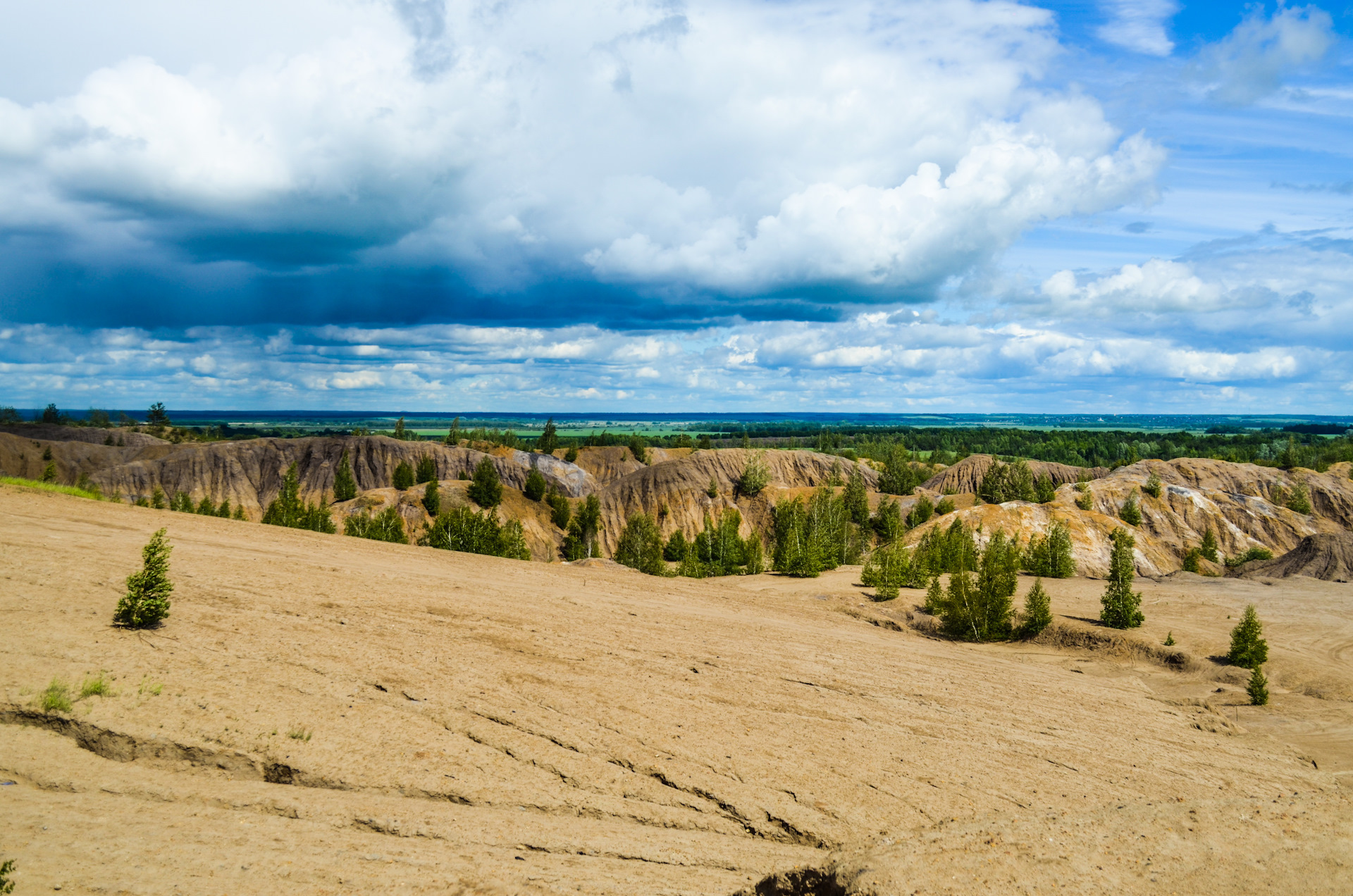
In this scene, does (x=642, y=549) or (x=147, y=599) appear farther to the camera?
(x=642, y=549)

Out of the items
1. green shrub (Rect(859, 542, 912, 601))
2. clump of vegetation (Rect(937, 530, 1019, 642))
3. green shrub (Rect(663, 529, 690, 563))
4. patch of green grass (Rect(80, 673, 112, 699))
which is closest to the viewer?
patch of green grass (Rect(80, 673, 112, 699))

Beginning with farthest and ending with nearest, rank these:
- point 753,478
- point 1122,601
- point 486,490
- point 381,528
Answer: point 753,478, point 486,490, point 381,528, point 1122,601

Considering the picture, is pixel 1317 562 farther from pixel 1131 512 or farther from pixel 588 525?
pixel 588 525

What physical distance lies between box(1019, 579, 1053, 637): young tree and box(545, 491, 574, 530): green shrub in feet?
213

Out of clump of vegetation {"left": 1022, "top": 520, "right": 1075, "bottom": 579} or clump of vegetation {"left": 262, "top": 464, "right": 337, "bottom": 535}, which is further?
clump of vegetation {"left": 262, "top": 464, "right": 337, "bottom": 535}

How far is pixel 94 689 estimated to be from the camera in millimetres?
10547

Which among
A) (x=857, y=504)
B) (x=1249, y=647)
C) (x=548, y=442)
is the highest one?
(x=548, y=442)

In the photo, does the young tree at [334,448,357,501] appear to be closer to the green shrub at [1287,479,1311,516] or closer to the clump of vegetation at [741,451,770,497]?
the clump of vegetation at [741,451,770,497]

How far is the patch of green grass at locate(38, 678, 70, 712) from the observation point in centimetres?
998

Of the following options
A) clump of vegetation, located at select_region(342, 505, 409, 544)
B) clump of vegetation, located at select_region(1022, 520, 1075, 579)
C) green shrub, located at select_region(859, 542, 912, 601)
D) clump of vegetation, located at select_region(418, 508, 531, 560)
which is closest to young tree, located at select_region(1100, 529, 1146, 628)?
green shrub, located at select_region(859, 542, 912, 601)

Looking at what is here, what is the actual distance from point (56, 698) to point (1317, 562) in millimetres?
65490

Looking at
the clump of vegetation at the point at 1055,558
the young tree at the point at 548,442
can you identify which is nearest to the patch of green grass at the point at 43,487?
the clump of vegetation at the point at 1055,558

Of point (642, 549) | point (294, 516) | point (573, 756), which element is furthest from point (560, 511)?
point (573, 756)

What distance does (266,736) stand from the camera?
34.4 feet
